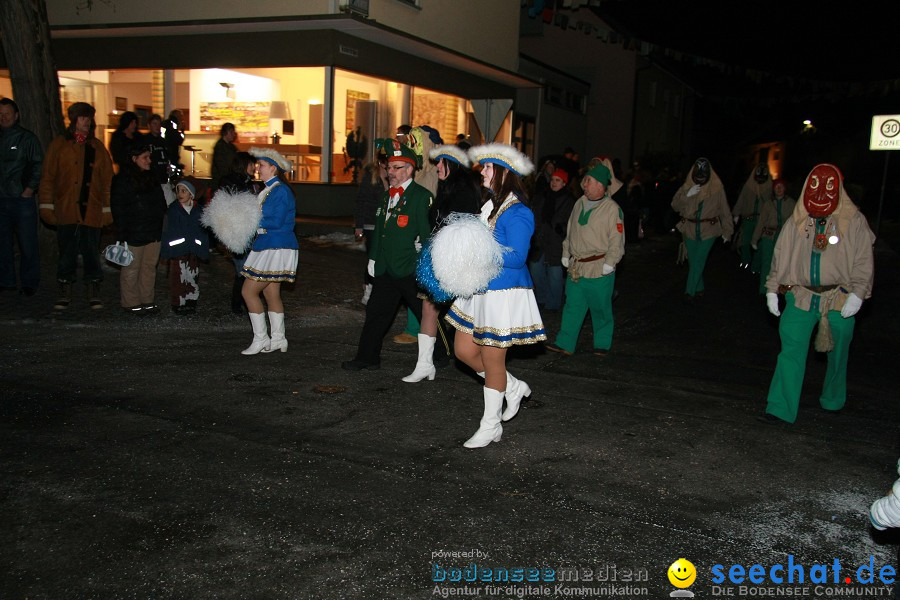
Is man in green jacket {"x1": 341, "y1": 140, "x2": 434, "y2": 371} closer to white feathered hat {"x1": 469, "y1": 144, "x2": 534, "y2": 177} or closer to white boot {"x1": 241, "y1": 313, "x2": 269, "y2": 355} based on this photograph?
white boot {"x1": 241, "y1": 313, "x2": 269, "y2": 355}

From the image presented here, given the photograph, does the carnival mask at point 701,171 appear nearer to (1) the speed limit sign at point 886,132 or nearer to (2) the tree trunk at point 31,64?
(1) the speed limit sign at point 886,132

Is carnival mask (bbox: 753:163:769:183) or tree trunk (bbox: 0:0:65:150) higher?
tree trunk (bbox: 0:0:65:150)

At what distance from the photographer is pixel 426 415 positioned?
5.76 metres

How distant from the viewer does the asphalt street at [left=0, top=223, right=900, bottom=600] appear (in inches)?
137

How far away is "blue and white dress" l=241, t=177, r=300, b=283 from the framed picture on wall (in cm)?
1343

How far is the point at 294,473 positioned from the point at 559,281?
6.58m

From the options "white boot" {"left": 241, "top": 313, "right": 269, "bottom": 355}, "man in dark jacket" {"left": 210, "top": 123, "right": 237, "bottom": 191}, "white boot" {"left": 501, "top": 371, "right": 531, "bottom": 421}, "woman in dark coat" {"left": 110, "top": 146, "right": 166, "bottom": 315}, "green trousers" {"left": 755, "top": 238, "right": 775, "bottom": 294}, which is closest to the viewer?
"white boot" {"left": 501, "top": 371, "right": 531, "bottom": 421}

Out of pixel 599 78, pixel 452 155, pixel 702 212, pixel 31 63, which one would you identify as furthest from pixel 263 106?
pixel 599 78

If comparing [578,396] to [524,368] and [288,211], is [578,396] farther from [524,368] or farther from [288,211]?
[288,211]

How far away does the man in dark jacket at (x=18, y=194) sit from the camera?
29.0ft

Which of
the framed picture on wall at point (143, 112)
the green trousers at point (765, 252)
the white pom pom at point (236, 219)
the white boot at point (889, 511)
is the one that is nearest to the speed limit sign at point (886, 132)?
the green trousers at point (765, 252)

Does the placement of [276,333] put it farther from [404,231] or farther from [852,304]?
[852,304]

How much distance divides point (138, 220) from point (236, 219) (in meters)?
2.38

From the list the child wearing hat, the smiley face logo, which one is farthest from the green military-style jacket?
the smiley face logo
